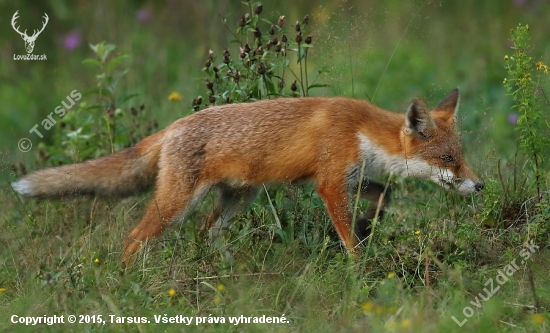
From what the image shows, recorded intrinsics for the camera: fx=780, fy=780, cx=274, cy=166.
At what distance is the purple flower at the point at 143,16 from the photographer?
12.8 m

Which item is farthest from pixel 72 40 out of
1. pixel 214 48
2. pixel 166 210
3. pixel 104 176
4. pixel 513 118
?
pixel 513 118

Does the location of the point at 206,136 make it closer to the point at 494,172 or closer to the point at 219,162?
the point at 219,162

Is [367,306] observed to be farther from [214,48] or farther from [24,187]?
[214,48]

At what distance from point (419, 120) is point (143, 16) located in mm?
7489

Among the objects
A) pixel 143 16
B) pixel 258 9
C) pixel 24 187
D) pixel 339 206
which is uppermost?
pixel 258 9

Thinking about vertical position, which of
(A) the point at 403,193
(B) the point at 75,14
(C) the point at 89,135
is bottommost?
(A) the point at 403,193

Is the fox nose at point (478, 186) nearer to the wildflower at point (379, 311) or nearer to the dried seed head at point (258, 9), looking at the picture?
the wildflower at point (379, 311)

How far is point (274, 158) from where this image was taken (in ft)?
21.8

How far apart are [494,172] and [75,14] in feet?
25.0

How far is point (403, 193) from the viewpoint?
7496mm

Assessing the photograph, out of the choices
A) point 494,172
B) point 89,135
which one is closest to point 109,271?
point 89,135

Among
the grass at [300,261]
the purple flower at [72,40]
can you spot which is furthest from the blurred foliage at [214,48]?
the grass at [300,261]

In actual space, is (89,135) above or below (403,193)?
above

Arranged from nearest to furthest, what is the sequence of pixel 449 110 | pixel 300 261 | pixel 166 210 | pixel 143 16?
pixel 300 261, pixel 166 210, pixel 449 110, pixel 143 16
